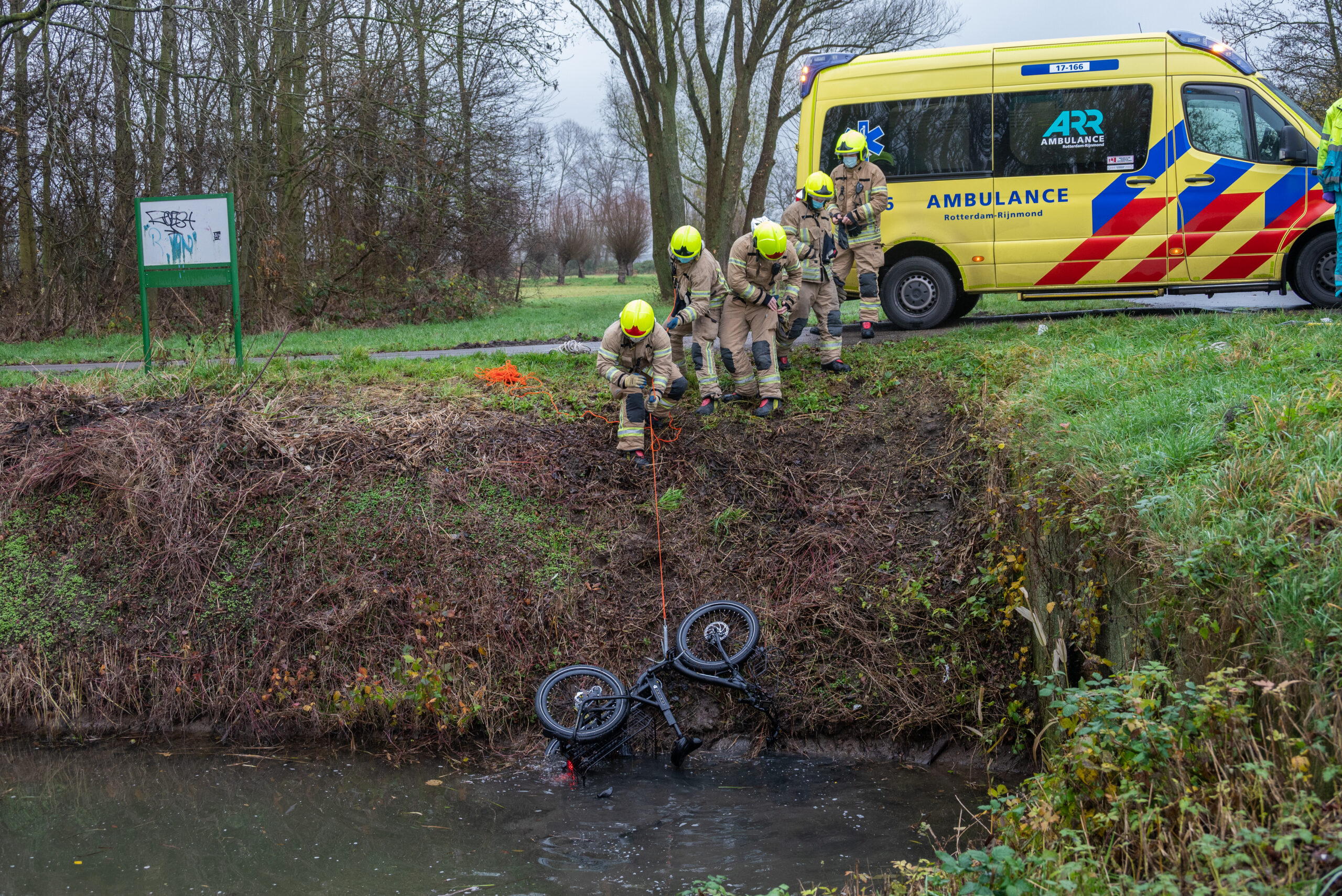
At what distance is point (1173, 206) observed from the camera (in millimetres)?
9602

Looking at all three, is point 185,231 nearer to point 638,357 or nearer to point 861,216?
point 638,357

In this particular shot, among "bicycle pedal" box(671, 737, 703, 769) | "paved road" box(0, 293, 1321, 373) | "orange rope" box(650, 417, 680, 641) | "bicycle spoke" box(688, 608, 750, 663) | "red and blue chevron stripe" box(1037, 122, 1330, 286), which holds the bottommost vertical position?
"bicycle pedal" box(671, 737, 703, 769)

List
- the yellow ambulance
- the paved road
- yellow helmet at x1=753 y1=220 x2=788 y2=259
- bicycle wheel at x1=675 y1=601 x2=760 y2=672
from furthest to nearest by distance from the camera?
the paved road
the yellow ambulance
yellow helmet at x1=753 y1=220 x2=788 y2=259
bicycle wheel at x1=675 y1=601 x2=760 y2=672

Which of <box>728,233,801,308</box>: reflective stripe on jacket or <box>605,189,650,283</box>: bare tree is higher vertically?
<box>605,189,650,283</box>: bare tree

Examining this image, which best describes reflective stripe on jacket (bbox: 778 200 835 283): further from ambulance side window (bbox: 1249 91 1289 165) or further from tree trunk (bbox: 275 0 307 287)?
tree trunk (bbox: 275 0 307 287)

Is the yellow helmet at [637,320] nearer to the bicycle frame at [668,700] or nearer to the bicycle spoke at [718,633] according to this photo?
the bicycle spoke at [718,633]

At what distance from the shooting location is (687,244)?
26.1 ft

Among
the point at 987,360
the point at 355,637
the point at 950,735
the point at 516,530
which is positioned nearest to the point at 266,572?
the point at 355,637

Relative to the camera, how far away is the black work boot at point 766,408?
823 centimetres

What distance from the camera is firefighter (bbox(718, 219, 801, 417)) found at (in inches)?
321

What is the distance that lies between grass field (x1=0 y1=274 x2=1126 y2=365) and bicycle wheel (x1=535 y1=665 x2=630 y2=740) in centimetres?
530

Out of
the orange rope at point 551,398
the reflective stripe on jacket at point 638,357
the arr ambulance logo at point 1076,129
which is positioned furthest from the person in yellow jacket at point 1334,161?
the orange rope at point 551,398

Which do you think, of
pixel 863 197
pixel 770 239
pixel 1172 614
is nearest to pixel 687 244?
pixel 770 239

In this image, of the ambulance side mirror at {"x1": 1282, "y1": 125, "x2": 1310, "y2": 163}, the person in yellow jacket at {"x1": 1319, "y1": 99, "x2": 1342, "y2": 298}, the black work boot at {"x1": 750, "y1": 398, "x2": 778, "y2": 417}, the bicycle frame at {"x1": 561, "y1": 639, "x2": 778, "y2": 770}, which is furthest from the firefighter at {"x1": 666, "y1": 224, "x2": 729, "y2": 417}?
the ambulance side mirror at {"x1": 1282, "y1": 125, "x2": 1310, "y2": 163}
